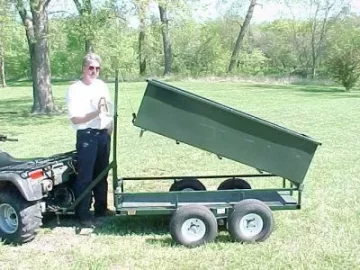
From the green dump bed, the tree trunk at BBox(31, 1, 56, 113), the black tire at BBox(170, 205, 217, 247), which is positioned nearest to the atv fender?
the green dump bed

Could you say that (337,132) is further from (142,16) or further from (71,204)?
(71,204)

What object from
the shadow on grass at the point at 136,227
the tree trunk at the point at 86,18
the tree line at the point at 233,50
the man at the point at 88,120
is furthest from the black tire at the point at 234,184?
the tree line at the point at 233,50

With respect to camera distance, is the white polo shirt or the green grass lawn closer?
the green grass lawn

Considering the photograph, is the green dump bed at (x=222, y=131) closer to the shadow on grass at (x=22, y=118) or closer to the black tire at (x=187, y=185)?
the black tire at (x=187, y=185)

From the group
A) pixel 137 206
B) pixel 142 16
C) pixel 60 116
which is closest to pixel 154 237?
pixel 137 206

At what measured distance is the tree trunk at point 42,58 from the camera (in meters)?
19.7

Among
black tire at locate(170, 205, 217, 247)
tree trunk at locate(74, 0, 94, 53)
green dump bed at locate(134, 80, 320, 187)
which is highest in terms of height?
tree trunk at locate(74, 0, 94, 53)

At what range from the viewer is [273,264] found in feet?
15.5

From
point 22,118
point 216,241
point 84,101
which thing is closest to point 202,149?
point 216,241

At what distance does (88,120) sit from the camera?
5.66 m

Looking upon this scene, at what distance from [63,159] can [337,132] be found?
10427 millimetres

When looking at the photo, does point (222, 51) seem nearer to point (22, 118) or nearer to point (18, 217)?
point (22, 118)

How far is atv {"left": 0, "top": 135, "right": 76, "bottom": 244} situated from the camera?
5.26 metres

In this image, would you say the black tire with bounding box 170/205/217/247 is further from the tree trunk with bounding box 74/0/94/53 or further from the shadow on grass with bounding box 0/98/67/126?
the tree trunk with bounding box 74/0/94/53
